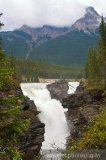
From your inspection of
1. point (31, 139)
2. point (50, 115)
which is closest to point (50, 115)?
point (50, 115)

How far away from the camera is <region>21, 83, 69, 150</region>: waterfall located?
281 feet

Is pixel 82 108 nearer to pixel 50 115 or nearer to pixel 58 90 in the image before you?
pixel 50 115

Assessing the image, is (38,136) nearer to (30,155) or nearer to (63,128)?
(30,155)

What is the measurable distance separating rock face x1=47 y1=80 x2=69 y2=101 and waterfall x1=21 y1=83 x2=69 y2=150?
1.75 meters

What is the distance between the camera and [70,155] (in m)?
24.8

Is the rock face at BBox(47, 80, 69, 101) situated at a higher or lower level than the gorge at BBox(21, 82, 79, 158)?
higher

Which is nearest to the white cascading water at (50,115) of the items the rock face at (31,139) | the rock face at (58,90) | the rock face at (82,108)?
the rock face at (58,90)

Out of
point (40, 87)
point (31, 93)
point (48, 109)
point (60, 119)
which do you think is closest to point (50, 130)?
point (60, 119)

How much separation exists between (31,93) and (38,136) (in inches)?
3052

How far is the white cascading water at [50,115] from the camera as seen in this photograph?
85.7 metres

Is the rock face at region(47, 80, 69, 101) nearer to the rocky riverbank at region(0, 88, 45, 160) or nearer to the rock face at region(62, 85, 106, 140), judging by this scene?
the rock face at region(62, 85, 106, 140)

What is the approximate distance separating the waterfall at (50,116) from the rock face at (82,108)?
374 cm

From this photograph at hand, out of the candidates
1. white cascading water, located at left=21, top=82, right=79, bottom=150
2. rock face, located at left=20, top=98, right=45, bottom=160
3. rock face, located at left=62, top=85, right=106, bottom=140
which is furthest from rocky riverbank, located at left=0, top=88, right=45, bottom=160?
rock face, located at left=62, top=85, right=106, bottom=140

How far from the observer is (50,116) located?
362 ft
